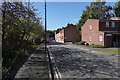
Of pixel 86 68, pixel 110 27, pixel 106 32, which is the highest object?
pixel 110 27

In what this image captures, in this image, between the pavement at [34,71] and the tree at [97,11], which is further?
the tree at [97,11]

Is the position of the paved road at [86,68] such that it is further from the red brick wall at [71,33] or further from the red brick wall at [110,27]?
the red brick wall at [71,33]

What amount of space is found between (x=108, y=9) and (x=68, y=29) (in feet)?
66.8

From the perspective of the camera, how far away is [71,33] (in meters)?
44.6

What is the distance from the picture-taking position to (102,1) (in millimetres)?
42812

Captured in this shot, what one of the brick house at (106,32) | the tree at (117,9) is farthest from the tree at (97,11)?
the brick house at (106,32)

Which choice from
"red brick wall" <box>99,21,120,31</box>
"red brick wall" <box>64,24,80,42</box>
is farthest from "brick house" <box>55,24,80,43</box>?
"red brick wall" <box>99,21,120,31</box>

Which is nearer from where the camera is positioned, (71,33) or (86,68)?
(86,68)

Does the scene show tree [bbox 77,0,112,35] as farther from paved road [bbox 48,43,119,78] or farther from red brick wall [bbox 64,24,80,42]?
paved road [bbox 48,43,119,78]

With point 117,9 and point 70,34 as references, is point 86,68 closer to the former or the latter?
point 70,34

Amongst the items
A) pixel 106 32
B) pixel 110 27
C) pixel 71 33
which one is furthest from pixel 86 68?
pixel 71 33

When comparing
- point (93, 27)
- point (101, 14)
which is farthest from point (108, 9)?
point (93, 27)

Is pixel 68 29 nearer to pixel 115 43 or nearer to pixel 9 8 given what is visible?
pixel 115 43

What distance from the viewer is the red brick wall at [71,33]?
4419cm
